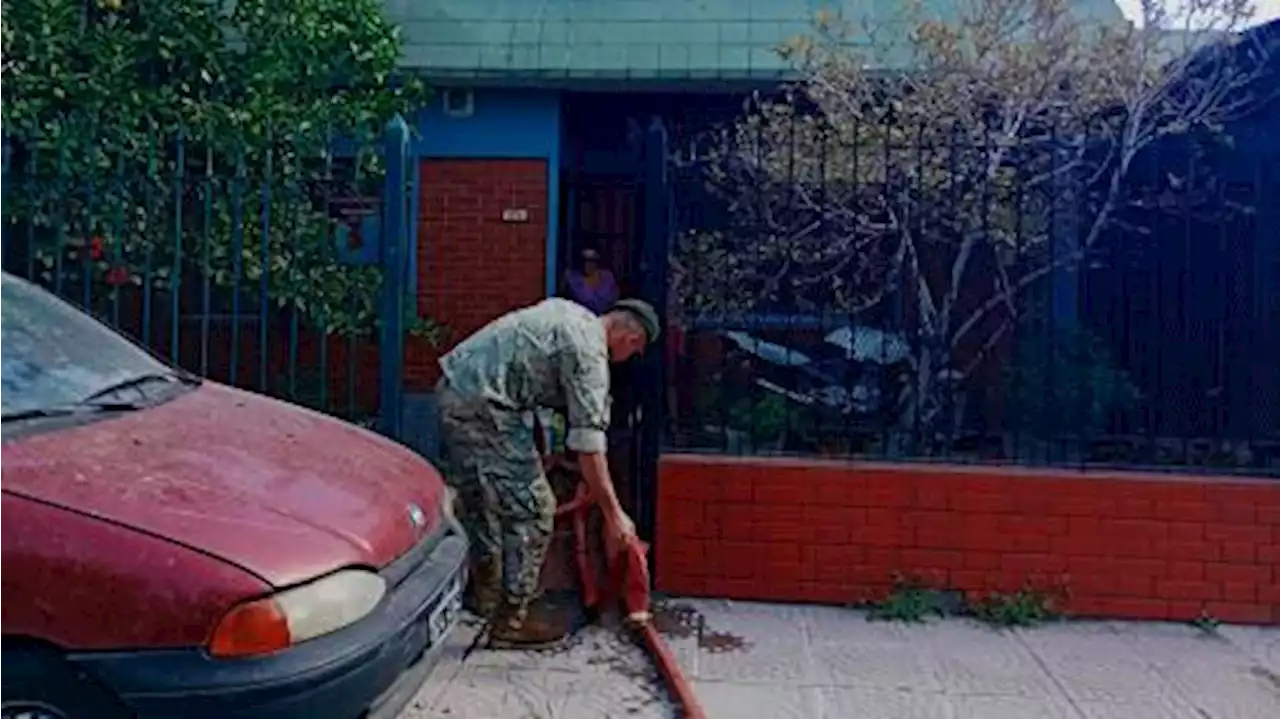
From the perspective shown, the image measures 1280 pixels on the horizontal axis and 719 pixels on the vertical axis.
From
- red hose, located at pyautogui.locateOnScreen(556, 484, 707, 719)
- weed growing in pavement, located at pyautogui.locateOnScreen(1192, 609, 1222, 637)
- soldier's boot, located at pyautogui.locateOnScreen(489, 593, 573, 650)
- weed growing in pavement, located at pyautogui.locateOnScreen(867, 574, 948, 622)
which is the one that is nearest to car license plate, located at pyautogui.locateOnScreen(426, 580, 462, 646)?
soldier's boot, located at pyautogui.locateOnScreen(489, 593, 573, 650)

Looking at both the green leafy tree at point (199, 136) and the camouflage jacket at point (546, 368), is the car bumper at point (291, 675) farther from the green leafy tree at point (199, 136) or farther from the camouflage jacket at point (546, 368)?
the green leafy tree at point (199, 136)

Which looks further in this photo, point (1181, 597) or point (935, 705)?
point (1181, 597)

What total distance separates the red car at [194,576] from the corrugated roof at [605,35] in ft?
20.8

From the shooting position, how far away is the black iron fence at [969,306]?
5.70m

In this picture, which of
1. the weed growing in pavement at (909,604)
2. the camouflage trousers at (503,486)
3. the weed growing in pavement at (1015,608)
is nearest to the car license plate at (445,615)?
the camouflage trousers at (503,486)

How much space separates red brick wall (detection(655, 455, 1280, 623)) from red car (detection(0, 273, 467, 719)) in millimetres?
2287

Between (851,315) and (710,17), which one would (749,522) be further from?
(710,17)

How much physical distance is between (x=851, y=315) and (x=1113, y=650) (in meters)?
2.00

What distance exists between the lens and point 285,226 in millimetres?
6152

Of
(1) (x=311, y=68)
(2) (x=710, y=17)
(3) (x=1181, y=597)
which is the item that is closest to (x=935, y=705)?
(3) (x=1181, y=597)

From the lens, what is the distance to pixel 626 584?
5.12 metres

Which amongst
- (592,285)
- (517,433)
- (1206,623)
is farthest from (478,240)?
(1206,623)

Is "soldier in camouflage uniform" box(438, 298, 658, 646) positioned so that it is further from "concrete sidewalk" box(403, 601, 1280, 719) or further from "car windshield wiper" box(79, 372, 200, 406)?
"car windshield wiper" box(79, 372, 200, 406)

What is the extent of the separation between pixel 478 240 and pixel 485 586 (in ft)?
16.7
